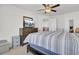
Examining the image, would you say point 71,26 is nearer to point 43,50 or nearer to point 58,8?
point 58,8

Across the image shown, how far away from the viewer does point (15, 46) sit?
1418mm

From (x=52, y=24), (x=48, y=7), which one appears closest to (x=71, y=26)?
(x=52, y=24)

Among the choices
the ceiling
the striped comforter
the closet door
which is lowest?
the striped comforter

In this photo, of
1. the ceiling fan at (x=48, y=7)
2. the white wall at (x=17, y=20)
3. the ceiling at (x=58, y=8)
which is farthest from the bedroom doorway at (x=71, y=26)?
the ceiling fan at (x=48, y=7)

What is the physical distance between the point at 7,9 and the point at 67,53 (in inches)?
37.4

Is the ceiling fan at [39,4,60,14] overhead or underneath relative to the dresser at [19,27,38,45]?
overhead

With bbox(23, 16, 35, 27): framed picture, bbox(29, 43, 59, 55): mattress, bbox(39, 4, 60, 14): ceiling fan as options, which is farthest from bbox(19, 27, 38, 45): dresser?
bbox(39, 4, 60, 14): ceiling fan

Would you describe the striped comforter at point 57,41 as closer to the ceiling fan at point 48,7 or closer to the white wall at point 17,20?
the white wall at point 17,20

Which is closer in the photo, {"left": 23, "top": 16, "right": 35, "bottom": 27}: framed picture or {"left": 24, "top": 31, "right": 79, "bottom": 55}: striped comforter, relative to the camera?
{"left": 24, "top": 31, "right": 79, "bottom": 55}: striped comforter

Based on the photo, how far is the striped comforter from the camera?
4.29 ft

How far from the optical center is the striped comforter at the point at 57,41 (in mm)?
1307

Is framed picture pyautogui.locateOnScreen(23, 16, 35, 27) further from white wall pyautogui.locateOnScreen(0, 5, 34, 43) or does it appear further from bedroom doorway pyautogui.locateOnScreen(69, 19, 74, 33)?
bedroom doorway pyautogui.locateOnScreen(69, 19, 74, 33)
